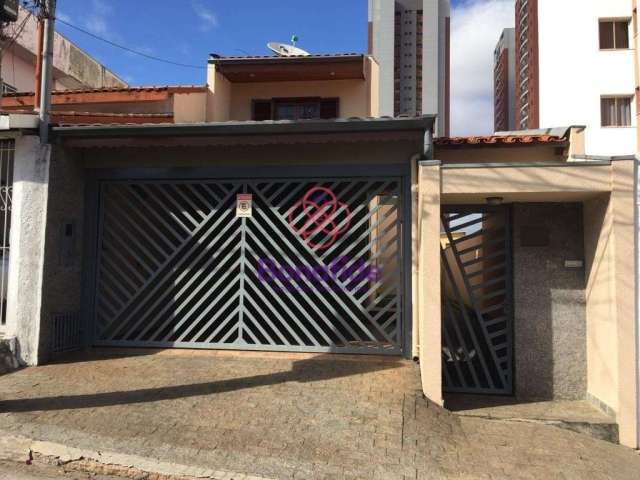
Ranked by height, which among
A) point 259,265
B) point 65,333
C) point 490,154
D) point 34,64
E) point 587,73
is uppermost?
point 587,73

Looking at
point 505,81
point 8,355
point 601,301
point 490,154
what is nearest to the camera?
point 601,301

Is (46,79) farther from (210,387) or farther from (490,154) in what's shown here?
(490,154)

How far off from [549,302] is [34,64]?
16601 millimetres

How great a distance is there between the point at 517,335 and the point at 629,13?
20.9 metres

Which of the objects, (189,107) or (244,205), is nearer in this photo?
(244,205)

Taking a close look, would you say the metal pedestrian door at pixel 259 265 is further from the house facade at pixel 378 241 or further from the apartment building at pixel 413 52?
the apartment building at pixel 413 52

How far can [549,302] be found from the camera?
220 inches

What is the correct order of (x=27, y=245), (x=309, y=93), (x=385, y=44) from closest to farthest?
(x=27, y=245) < (x=309, y=93) < (x=385, y=44)

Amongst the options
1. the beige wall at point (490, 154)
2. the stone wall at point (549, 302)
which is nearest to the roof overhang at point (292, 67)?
the beige wall at point (490, 154)

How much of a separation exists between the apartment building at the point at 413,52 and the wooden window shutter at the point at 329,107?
38.0 m

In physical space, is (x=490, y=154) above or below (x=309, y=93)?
below

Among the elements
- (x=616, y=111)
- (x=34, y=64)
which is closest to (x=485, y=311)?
(x=34, y=64)

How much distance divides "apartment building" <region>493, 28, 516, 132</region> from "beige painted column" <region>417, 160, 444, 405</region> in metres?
61.0

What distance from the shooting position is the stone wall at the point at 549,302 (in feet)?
18.0
